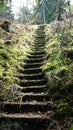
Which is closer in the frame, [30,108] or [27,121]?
[27,121]

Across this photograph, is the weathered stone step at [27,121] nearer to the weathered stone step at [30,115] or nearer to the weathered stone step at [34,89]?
the weathered stone step at [30,115]

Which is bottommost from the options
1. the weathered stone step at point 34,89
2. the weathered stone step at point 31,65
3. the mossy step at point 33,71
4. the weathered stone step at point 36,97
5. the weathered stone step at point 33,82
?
the weathered stone step at point 36,97

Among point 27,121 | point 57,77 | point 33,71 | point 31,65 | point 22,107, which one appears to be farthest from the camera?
point 31,65

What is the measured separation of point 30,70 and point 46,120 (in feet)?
11.8

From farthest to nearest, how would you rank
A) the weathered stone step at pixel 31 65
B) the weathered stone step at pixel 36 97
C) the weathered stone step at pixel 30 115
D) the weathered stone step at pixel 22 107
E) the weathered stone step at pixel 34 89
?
the weathered stone step at pixel 31 65, the weathered stone step at pixel 34 89, the weathered stone step at pixel 36 97, the weathered stone step at pixel 22 107, the weathered stone step at pixel 30 115

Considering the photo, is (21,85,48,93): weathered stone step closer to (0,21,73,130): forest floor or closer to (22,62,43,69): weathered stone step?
(0,21,73,130): forest floor

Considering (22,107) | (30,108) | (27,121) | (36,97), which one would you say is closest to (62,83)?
(36,97)

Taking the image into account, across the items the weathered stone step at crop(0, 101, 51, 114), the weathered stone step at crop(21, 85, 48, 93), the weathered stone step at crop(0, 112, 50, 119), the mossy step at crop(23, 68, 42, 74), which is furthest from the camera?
the mossy step at crop(23, 68, 42, 74)

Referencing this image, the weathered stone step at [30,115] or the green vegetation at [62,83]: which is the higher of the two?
the green vegetation at [62,83]

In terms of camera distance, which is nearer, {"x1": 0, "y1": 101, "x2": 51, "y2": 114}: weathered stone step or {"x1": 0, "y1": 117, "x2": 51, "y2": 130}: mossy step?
{"x1": 0, "y1": 117, "x2": 51, "y2": 130}: mossy step

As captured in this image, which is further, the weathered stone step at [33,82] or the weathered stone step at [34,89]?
the weathered stone step at [33,82]

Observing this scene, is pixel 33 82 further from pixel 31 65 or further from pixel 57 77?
pixel 31 65

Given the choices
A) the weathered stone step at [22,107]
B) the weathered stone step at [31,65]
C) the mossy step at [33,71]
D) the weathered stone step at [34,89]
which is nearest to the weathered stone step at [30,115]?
the weathered stone step at [22,107]

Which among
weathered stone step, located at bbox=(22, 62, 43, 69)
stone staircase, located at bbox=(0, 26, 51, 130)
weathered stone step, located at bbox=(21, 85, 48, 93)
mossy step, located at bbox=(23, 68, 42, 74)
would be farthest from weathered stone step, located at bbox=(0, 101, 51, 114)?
weathered stone step, located at bbox=(22, 62, 43, 69)
